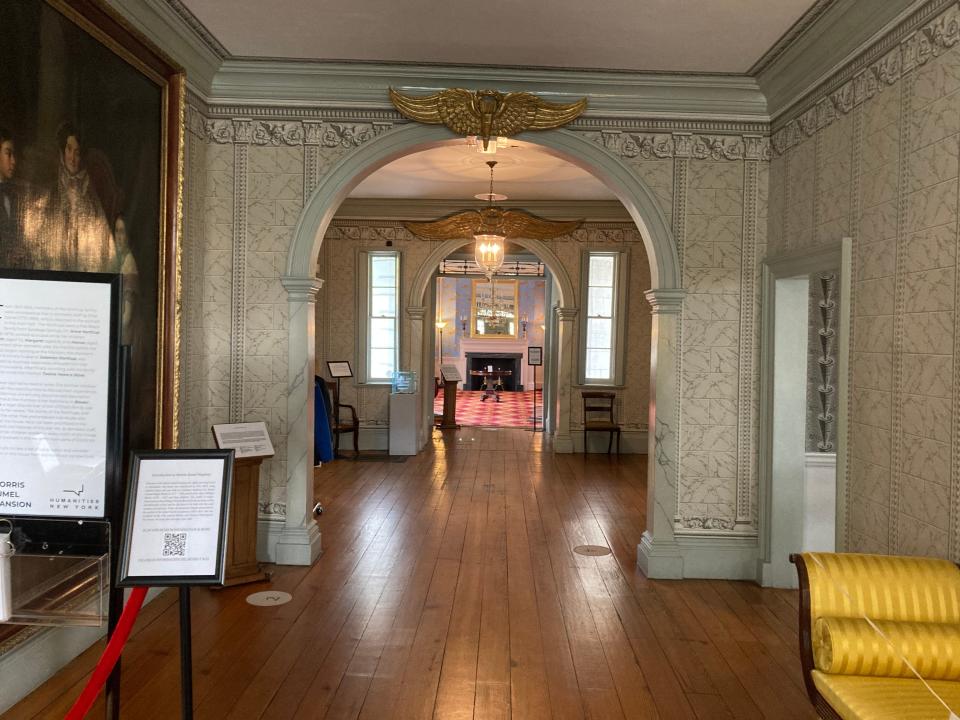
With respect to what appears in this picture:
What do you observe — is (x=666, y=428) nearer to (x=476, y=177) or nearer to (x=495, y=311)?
(x=476, y=177)

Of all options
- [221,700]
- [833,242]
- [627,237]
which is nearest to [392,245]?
[627,237]

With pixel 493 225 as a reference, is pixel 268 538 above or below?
below

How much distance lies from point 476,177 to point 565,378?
157 inches

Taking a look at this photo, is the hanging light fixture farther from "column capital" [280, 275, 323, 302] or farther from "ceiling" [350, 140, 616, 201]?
"column capital" [280, 275, 323, 302]

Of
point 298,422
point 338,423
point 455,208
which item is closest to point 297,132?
point 298,422

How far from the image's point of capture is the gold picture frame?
26.4m

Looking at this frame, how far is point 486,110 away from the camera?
18.7 ft

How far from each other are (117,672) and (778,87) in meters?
5.43

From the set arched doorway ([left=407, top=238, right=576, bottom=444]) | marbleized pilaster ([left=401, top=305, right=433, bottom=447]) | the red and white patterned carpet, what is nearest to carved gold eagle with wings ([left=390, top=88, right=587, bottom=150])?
arched doorway ([left=407, top=238, right=576, bottom=444])

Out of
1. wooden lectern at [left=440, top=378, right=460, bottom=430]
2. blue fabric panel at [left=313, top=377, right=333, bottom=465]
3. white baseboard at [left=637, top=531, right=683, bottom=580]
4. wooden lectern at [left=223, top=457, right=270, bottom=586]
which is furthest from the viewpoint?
wooden lectern at [left=440, top=378, right=460, bottom=430]

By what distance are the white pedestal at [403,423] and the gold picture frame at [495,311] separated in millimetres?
14945

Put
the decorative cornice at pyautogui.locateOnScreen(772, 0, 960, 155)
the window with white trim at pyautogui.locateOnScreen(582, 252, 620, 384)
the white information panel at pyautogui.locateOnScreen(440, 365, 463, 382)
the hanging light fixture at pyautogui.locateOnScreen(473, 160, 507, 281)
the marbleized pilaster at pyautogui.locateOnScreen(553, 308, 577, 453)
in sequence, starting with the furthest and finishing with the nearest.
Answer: the white information panel at pyautogui.locateOnScreen(440, 365, 463, 382), the window with white trim at pyautogui.locateOnScreen(582, 252, 620, 384), the marbleized pilaster at pyautogui.locateOnScreen(553, 308, 577, 453), the hanging light fixture at pyautogui.locateOnScreen(473, 160, 507, 281), the decorative cornice at pyautogui.locateOnScreen(772, 0, 960, 155)

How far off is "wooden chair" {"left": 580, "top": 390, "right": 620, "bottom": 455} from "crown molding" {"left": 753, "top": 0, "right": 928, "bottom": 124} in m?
6.75

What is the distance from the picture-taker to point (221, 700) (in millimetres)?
3693
